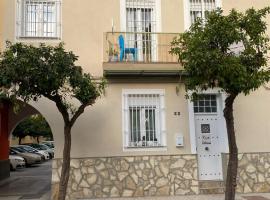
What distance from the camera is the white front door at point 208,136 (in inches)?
450

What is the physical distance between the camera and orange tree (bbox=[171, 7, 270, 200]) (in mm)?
7570

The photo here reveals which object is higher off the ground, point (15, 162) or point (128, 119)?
point (128, 119)

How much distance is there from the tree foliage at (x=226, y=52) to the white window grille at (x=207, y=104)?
3.60m

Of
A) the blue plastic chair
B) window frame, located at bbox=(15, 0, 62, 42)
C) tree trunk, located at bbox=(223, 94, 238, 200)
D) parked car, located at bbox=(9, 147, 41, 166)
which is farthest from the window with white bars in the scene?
parked car, located at bbox=(9, 147, 41, 166)

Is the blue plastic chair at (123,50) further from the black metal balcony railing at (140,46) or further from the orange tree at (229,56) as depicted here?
the orange tree at (229,56)

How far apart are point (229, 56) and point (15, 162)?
650 inches

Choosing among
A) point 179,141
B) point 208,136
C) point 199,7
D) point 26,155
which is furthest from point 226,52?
point 26,155

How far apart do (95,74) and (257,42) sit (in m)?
5.19

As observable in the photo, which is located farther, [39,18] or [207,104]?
[207,104]

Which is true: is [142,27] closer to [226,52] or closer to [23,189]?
[226,52]

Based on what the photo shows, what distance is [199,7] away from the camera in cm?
1215

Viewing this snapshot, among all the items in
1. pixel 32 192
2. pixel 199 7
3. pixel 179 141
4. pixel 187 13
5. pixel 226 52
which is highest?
pixel 199 7

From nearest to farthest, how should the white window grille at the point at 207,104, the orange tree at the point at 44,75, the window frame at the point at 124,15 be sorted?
the orange tree at the point at 44,75 → the window frame at the point at 124,15 → the white window grille at the point at 207,104

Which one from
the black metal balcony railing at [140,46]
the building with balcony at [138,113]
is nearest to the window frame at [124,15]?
the building with balcony at [138,113]
